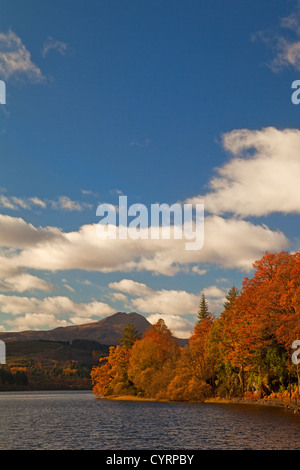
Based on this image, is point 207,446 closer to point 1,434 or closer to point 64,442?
point 64,442

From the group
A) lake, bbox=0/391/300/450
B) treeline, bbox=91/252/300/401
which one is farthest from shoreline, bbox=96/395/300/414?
lake, bbox=0/391/300/450

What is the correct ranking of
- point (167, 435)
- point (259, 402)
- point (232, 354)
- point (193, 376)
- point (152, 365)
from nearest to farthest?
point (167, 435)
point (259, 402)
point (232, 354)
point (193, 376)
point (152, 365)

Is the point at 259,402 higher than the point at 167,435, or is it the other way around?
the point at 167,435

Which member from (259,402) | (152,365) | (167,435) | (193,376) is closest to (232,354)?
(259,402)

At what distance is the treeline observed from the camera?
74.8m

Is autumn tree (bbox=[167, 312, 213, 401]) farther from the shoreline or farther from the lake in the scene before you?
the lake

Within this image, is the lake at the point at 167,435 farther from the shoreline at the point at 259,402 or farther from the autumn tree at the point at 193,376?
the autumn tree at the point at 193,376

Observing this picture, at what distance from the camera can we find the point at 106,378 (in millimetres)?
132375

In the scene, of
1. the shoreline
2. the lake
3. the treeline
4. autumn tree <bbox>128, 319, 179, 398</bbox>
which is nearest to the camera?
the lake

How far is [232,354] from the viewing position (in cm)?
8706

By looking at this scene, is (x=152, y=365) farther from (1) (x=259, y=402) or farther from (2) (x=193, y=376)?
(1) (x=259, y=402)

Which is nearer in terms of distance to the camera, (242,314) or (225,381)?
(242,314)
